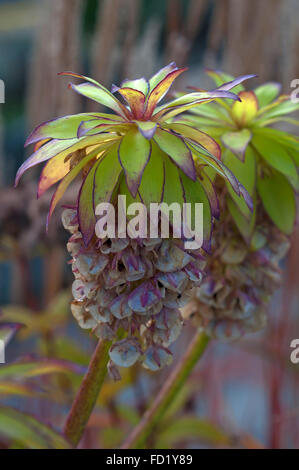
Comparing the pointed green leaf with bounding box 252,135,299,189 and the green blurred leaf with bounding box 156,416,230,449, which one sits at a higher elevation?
the pointed green leaf with bounding box 252,135,299,189

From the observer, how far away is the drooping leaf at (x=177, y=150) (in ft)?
1.00

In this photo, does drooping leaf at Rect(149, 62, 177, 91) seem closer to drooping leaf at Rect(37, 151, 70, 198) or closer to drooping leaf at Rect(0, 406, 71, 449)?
drooping leaf at Rect(37, 151, 70, 198)

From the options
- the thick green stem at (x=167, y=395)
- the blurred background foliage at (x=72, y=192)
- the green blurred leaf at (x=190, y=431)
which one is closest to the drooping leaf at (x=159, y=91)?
the thick green stem at (x=167, y=395)

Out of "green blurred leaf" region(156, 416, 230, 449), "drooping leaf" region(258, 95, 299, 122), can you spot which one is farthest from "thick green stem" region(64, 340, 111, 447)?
"green blurred leaf" region(156, 416, 230, 449)

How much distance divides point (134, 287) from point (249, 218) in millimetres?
106

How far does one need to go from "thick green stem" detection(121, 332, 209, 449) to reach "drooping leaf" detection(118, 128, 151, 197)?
220mm

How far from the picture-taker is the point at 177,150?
0.31 m

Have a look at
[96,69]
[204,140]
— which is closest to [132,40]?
[96,69]

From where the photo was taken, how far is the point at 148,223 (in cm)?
33

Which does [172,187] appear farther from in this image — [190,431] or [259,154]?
[190,431]

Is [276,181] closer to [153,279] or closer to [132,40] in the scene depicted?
[153,279]

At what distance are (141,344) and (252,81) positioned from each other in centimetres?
69

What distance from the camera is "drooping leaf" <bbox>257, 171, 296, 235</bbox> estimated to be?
0.43 meters
